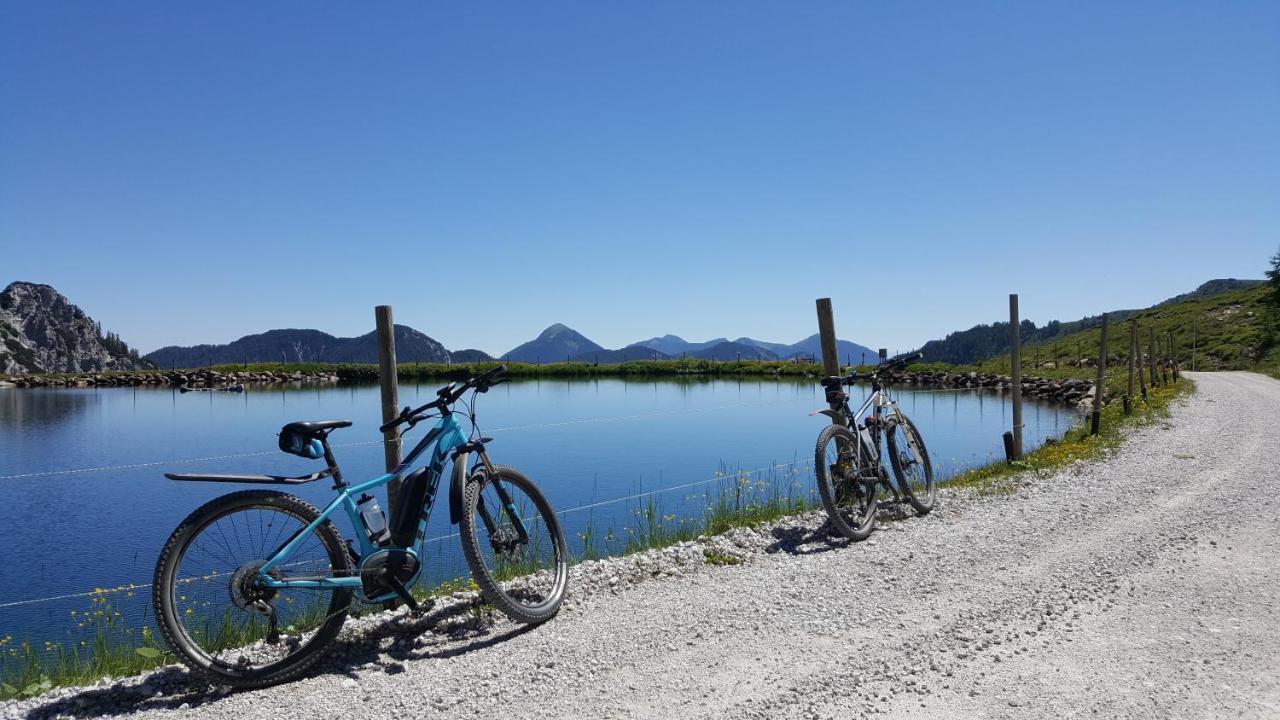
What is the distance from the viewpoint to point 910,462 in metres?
7.98

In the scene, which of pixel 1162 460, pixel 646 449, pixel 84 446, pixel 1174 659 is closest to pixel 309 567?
pixel 1174 659

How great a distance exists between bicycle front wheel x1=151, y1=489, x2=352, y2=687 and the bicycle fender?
0.73 metres

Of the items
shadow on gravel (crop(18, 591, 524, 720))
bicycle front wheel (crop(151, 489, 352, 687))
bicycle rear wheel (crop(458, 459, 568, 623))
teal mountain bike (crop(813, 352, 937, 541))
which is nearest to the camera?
shadow on gravel (crop(18, 591, 524, 720))

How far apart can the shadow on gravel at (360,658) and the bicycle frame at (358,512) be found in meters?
0.34

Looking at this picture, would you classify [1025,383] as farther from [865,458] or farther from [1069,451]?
[865,458]

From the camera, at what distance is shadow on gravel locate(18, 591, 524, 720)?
140 inches

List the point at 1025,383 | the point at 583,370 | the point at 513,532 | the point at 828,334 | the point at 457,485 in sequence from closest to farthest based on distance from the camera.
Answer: the point at 457,485 < the point at 513,532 < the point at 828,334 < the point at 1025,383 < the point at 583,370

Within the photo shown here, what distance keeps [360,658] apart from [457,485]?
1.14 meters

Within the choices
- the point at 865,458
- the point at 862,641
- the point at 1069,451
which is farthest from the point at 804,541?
the point at 1069,451

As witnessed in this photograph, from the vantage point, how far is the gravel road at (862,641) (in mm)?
3389

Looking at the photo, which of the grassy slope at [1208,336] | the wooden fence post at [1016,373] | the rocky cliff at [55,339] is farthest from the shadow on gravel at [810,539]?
the rocky cliff at [55,339]

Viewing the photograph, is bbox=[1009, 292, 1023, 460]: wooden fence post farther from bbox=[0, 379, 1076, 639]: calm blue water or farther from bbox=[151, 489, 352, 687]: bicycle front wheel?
bbox=[151, 489, 352, 687]: bicycle front wheel

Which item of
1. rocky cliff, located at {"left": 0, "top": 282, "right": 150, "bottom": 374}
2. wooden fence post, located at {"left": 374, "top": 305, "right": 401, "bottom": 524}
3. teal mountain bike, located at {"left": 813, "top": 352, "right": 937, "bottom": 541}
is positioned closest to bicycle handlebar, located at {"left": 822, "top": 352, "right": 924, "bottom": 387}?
teal mountain bike, located at {"left": 813, "top": 352, "right": 937, "bottom": 541}

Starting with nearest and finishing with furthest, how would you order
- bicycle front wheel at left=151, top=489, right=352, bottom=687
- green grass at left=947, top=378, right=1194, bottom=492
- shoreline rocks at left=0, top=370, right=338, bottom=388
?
bicycle front wheel at left=151, top=489, right=352, bottom=687 → green grass at left=947, top=378, right=1194, bottom=492 → shoreline rocks at left=0, top=370, right=338, bottom=388
